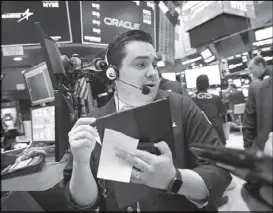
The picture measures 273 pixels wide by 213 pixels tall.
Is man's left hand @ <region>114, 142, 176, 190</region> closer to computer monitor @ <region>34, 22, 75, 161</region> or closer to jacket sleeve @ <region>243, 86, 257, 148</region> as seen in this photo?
jacket sleeve @ <region>243, 86, 257, 148</region>

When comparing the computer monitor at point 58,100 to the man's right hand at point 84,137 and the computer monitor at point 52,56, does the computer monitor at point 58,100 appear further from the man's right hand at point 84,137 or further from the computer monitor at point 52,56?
the man's right hand at point 84,137

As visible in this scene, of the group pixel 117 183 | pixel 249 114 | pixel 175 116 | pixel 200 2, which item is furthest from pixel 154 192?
pixel 200 2

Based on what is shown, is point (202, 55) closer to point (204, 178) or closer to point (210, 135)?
point (210, 135)

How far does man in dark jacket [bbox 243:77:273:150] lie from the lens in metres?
0.61

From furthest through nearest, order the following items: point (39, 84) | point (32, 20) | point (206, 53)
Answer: point (39, 84)
point (32, 20)
point (206, 53)

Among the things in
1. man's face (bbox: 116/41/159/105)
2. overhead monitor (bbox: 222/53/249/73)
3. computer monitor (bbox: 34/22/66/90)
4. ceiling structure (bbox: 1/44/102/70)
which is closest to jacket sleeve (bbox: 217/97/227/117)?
overhead monitor (bbox: 222/53/249/73)

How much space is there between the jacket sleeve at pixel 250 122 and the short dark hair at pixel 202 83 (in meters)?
0.12

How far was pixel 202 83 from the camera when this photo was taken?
0.73 meters

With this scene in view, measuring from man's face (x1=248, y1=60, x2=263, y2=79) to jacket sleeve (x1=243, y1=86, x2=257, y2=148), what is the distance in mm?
82

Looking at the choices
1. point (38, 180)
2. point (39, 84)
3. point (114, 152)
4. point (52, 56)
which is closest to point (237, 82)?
point (114, 152)

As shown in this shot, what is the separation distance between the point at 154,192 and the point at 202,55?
1.52 ft

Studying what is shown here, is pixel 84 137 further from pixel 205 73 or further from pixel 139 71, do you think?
pixel 205 73

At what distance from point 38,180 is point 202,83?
644mm

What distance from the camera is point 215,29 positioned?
89cm
